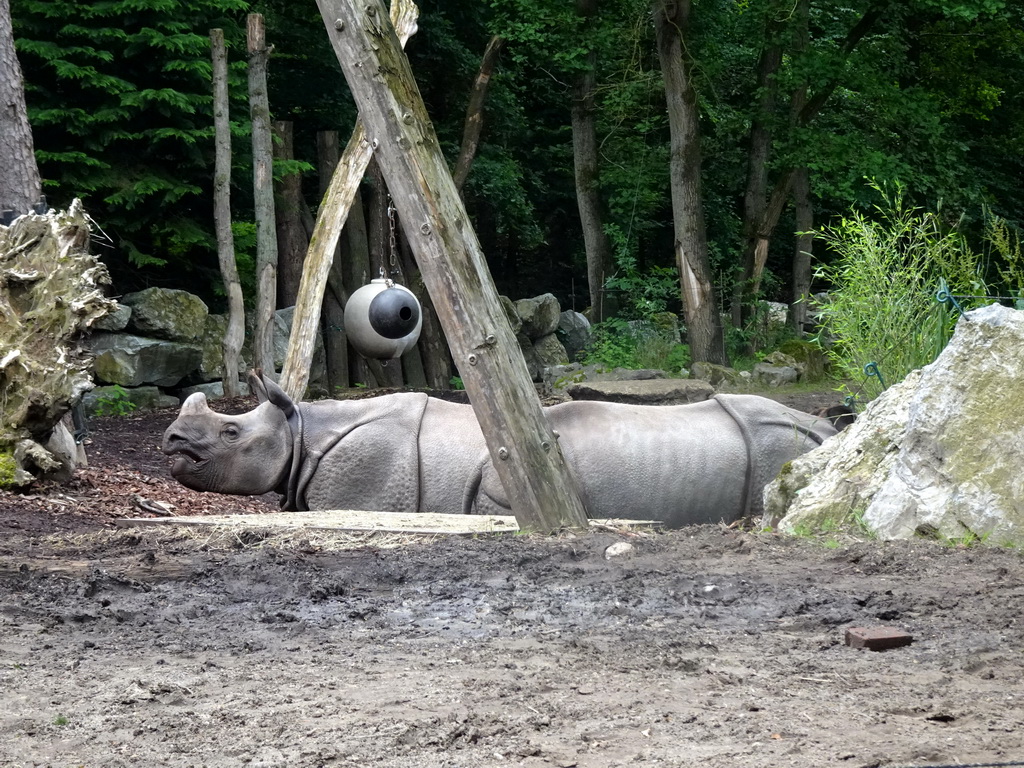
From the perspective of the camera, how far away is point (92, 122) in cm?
1400

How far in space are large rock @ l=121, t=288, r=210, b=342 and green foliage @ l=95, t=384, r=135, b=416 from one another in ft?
3.55

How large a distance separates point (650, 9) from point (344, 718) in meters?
16.4

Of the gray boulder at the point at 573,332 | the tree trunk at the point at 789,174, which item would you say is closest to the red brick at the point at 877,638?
the tree trunk at the point at 789,174

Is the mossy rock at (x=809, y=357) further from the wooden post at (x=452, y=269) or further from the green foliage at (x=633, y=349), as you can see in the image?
the wooden post at (x=452, y=269)

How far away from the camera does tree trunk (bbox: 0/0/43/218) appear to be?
947 centimetres

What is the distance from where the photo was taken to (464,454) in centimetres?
710

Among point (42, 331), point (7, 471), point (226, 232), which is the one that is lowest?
point (7, 471)

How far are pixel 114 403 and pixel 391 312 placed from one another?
388 cm

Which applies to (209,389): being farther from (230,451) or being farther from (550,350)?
(230,451)

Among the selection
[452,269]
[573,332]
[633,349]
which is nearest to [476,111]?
[633,349]

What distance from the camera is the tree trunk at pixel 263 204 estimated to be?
13695 millimetres

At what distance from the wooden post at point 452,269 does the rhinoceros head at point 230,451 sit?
1622 millimetres

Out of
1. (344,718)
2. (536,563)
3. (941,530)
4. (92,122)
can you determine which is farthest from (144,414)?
(344,718)

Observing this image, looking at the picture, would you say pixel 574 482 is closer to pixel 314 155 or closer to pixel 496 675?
pixel 496 675
